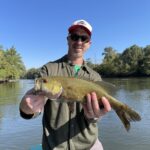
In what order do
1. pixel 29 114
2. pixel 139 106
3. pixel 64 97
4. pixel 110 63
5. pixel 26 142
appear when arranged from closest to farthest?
1. pixel 64 97
2. pixel 29 114
3. pixel 26 142
4. pixel 139 106
5. pixel 110 63

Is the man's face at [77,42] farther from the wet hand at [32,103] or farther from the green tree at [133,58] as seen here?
the green tree at [133,58]

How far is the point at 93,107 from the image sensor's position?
3.77 metres

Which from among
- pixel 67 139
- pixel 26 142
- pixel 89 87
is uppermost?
pixel 89 87

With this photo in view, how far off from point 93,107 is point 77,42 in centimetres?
88

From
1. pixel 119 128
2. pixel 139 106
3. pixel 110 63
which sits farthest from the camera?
pixel 110 63

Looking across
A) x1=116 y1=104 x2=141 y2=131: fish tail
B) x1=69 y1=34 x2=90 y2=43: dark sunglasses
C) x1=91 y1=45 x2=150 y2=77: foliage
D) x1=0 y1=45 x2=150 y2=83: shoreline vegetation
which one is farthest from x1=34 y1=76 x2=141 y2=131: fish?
x1=91 y1=45 x2=150 y2=77: foliage

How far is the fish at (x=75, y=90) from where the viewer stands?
343cm

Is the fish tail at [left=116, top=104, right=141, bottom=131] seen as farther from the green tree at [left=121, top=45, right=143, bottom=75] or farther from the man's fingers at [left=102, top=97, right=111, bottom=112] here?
the green tree at [left=121, top=45, right=143, bottom=75]

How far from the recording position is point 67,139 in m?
4.05

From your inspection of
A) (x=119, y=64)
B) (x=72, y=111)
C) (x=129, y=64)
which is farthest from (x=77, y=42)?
(x=119, y=64)

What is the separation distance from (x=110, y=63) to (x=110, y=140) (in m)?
111

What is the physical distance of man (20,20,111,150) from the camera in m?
3.80

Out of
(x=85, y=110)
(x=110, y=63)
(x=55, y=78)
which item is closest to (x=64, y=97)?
(x=55, y=78)

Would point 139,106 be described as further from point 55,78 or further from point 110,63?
point 110,63
